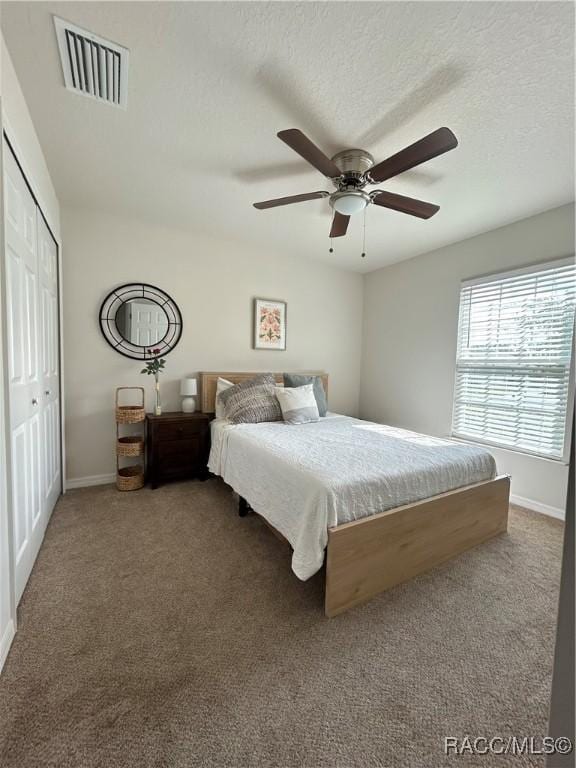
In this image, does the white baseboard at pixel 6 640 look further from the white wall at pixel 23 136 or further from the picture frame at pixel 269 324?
the picture frame at pixel 269 324

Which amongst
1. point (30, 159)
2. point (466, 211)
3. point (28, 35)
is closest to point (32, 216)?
point (30, 159)

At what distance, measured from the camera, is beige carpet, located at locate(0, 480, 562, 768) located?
1052 millimetres

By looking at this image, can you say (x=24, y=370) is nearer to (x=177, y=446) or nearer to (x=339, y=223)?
(x=177, y=446)

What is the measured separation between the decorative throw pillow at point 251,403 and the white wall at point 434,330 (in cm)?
183

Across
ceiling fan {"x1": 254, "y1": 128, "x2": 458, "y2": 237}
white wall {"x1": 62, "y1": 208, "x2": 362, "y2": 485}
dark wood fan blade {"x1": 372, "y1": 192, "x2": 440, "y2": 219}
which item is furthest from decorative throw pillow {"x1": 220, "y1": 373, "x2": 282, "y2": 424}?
dark wood fan blade {"x1": 372, "y1": 192, "x2": 440, "y2": 219}

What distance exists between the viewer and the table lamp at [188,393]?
11.0 feet

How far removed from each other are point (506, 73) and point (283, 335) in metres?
2.98

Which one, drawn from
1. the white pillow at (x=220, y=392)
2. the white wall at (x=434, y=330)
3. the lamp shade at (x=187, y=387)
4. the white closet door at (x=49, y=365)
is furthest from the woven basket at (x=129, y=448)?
the white wall at (x=434, y=330)

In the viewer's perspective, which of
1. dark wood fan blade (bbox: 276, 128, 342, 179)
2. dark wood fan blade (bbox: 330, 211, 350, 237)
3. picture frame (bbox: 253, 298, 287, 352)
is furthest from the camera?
picture frame (bbox: 253, 298, 287, 352)

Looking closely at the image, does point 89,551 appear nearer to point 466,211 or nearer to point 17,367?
point 17,367

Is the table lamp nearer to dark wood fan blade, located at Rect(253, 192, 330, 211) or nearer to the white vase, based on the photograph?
the white vase

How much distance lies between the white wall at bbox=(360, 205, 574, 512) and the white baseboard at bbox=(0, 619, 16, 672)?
3.69 metres

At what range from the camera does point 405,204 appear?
2.14 m

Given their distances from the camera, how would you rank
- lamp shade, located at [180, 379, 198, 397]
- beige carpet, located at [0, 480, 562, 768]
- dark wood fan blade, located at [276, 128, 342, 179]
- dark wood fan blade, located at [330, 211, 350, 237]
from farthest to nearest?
1. lamp shade, located at [180, 379, 198, 397]
2. dark wood fan blade, located at [330, 211, 350, 237]
3. dark wood fan blade, located at [276, 128, 342, 179]
4. beige carpet, located at [0, 480, 562, 768]
